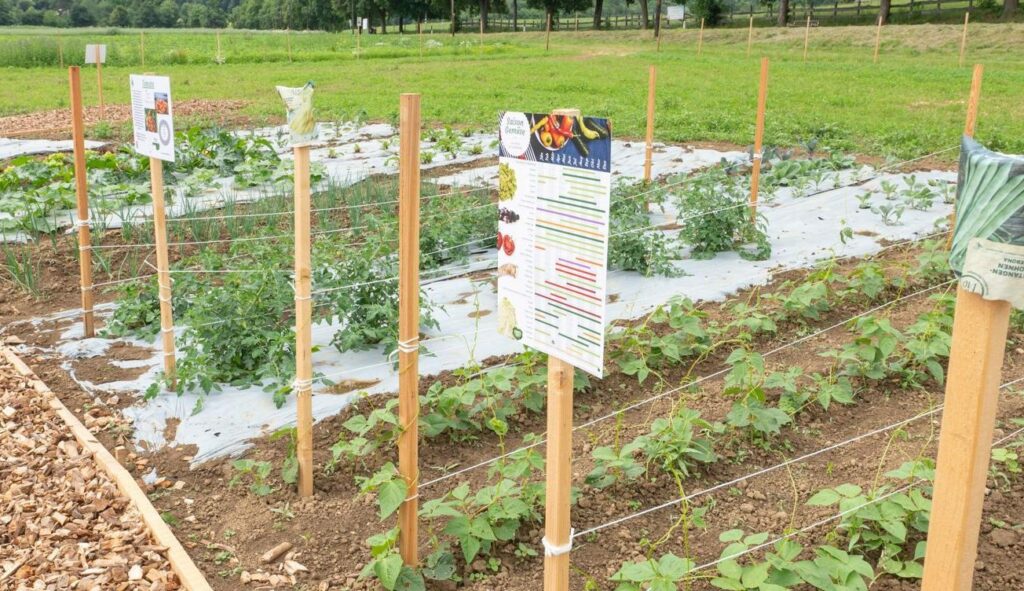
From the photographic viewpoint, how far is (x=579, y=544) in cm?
309

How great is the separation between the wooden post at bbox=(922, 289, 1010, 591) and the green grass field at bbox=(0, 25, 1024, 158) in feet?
27.4

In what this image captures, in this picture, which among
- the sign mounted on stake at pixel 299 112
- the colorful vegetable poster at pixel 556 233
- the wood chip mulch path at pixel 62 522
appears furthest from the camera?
the sign mounted on stake at pixel 299 112

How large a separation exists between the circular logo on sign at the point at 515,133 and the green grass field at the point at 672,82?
8.21m

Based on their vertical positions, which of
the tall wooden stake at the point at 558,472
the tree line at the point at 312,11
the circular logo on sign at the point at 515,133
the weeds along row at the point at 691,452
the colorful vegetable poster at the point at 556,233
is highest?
the tree line at the point at 312,11

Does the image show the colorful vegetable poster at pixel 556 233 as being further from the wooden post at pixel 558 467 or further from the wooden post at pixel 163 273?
the wooden post at pixel 163 273

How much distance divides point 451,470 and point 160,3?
105 metres

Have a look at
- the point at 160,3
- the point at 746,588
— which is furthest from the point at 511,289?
the point at 160,3

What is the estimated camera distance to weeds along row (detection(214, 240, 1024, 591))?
2.78 metres

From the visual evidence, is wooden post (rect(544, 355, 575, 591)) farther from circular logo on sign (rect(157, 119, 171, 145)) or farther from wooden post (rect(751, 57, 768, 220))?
wooden post (rect(751, 57, 768, 220))

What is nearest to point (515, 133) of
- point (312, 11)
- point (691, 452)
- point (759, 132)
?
point (691, 452)

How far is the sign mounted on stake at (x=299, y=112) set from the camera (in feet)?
10.5

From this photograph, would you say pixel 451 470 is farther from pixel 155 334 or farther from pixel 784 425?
pixel 155 334

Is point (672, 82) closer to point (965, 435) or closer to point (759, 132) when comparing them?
point (759, 132)

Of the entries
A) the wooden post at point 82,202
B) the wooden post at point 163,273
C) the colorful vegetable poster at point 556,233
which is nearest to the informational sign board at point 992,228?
the colorful vegetable poster at point 556,233
